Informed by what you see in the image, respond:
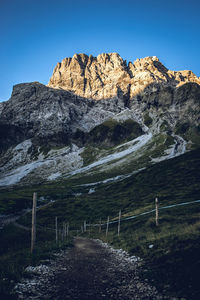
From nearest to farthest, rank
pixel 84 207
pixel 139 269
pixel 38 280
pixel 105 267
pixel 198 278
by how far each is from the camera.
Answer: pixel 198 278 < pixel 38 280 < pixel 139 269 < pixel 105 267 < pixel 84 207

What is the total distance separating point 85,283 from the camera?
1341 cm

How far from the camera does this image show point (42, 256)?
62.2 ft

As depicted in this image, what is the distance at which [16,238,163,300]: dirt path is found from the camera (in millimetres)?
11438

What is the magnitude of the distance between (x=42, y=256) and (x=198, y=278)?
12973mm

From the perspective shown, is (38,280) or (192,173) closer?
(38,280)

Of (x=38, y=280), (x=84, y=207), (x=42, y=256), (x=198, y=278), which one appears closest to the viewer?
(x=198, y=278)

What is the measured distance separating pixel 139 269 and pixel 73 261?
6668mm

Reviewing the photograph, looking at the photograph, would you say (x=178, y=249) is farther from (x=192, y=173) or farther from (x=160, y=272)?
(x=192, y=173)

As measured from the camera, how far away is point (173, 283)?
12.0m

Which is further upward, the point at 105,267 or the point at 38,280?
the point at 38,280

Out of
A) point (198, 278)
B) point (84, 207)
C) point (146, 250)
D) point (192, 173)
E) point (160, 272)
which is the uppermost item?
point (198, 278)

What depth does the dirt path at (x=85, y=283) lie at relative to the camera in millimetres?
11438

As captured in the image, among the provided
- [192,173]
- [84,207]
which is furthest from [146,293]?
[192,173]

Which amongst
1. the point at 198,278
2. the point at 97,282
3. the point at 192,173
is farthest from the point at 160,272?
the point at 192,173
